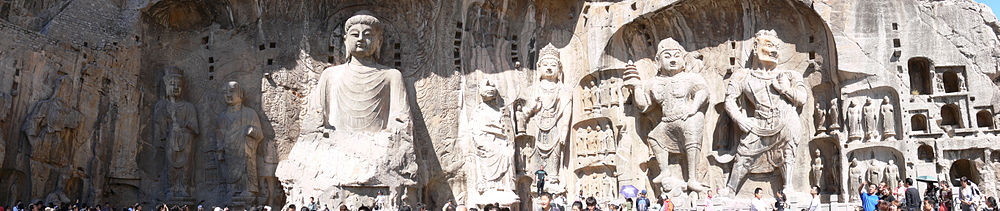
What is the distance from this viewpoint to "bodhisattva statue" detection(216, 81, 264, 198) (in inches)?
602

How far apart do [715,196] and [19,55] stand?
10.0 metres

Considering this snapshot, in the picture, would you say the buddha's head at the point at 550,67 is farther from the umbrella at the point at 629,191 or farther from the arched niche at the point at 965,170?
the arched niche at the point at 965,170

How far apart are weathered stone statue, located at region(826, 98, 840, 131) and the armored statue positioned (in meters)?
4.72

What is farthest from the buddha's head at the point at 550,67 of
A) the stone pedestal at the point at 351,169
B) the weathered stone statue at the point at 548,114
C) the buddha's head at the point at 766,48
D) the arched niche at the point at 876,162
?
the arched niche at the point at 876,162

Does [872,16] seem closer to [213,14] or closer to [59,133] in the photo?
[213,14]

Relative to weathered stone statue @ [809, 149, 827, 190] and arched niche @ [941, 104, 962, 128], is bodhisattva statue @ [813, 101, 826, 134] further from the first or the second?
arched niche @ [941, 104, 962, 128]

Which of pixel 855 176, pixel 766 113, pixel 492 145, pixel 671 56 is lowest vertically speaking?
pixel 855 176

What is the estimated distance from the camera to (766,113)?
47.0 ft

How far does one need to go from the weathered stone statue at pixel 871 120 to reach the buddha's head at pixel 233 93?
9.41 m

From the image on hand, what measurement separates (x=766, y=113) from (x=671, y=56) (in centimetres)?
164

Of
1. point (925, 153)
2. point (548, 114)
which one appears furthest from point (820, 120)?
point (548, 114)

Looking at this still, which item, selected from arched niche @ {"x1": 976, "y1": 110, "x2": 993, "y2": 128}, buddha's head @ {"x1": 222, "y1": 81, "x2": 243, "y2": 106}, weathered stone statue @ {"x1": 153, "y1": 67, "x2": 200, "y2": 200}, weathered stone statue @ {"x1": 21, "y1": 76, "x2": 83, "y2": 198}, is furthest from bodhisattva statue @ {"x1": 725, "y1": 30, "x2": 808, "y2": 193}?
weathered stone statue @ {"x1": 21, "y1": 76, "x2": 83, "y2": 198}

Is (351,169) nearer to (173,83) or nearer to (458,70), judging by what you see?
(458,70)

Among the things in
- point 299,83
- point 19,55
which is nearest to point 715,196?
point 299,83
